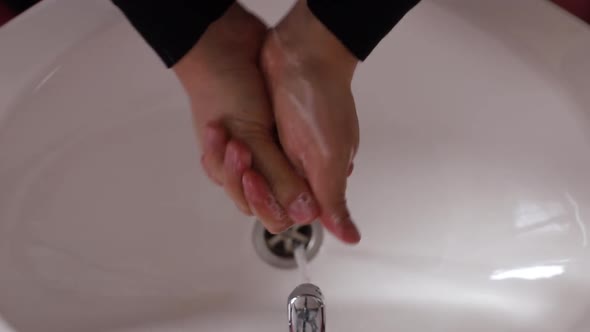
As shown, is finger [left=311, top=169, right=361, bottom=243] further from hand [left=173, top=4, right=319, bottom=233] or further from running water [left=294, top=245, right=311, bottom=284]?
running water [left=294, top=245, right=311, bottom=284]

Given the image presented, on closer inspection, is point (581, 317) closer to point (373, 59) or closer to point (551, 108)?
point (551, 108)

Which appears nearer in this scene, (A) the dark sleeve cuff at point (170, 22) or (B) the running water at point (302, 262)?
(A) the dark sleeve cuff at point (170, 22)

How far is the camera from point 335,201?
0.42 meters

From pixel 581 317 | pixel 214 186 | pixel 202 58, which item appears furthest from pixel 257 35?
pixel 581 317

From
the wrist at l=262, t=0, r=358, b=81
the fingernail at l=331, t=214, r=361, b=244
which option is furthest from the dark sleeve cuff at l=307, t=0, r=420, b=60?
the fingernail at l=331, t=214, r=361, b=244

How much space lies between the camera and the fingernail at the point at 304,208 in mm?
423

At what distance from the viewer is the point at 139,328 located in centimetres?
48

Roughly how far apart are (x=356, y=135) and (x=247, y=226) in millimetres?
173

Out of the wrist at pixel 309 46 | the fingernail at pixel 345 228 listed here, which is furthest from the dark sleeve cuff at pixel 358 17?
the fingernail at pixel 345 228

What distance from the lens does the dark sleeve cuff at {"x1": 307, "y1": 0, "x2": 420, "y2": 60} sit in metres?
0.39

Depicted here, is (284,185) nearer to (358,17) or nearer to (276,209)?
(276,209)

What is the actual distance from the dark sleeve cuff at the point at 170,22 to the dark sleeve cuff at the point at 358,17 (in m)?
0.07

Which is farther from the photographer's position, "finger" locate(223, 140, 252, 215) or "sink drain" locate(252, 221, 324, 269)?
"sink drain" locate(252, 221, 324, 269)

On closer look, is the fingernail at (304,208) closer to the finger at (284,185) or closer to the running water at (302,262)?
the finger at (284,185)
